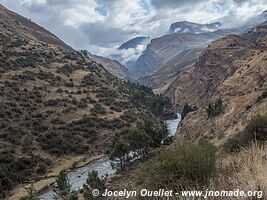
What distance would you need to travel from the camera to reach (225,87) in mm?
82000

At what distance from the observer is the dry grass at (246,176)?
20.9 feet

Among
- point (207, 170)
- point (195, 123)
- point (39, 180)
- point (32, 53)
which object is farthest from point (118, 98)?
point (207, 170)

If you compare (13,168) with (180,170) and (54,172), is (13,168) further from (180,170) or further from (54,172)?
(180,170)

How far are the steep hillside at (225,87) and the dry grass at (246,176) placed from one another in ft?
46.7

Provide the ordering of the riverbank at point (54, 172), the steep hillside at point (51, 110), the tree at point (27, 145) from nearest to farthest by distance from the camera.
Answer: the riverbank at point (54, 172) → the steep hillside at point (51, 110) → the tree at point (27, 145)

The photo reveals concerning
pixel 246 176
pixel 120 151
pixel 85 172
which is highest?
pixel 246 176

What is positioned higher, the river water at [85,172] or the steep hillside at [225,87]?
the steep hillside at [225,87]

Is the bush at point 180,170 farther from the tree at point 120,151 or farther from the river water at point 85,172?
the tree at point 120,151

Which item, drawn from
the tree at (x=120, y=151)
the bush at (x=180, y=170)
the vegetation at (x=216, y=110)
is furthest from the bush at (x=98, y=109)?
the bush at (x=180, y=170)

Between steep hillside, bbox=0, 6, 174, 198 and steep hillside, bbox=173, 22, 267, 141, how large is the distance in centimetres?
2006

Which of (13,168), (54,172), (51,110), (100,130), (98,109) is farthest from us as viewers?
(98,109)

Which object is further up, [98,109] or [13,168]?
[98,109]

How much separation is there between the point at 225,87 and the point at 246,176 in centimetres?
7720

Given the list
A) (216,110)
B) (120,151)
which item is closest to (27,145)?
(120,151)
